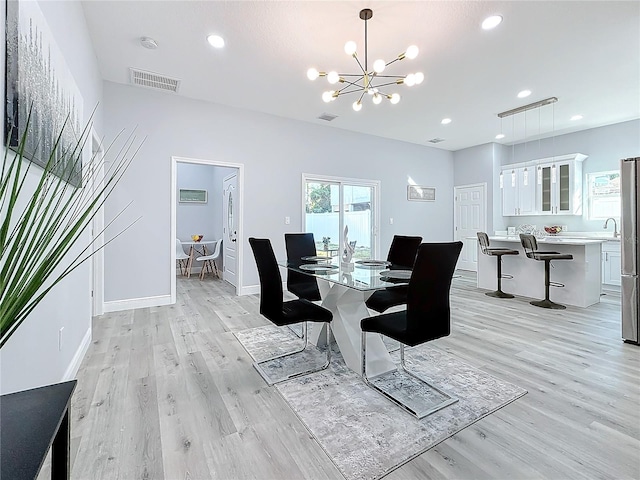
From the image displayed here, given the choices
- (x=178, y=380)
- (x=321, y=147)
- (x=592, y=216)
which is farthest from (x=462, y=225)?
(x=178, y=380)

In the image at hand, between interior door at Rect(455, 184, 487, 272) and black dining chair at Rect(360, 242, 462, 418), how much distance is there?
18.5ft

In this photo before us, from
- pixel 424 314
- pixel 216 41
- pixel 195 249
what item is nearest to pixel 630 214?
pixel 424 314

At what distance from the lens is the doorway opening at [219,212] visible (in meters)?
4.54

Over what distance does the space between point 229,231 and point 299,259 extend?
278cm

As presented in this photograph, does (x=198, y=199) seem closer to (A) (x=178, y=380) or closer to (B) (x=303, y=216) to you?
(B) (x=303, y=216)

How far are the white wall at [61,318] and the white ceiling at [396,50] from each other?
1.31ft

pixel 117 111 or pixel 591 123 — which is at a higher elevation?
pixel 591 123

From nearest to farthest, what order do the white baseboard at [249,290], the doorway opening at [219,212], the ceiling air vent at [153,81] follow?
the ceiling air vent at [153,81] < the doorway opening at [219,212] < the white baseboard at [249,290]

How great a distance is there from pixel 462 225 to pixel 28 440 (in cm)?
809

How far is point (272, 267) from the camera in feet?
7.80

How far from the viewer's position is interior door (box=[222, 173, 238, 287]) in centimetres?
558

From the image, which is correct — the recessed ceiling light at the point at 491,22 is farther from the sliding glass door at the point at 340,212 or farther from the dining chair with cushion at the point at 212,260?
the dining chair with cushion at the point at 212,260

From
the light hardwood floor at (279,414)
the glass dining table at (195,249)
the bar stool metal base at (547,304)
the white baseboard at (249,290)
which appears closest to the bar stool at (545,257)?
the bar stool metal base at (547,304)

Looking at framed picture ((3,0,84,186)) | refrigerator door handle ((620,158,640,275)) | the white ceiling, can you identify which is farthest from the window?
framed picture ((3,0,84,186))
